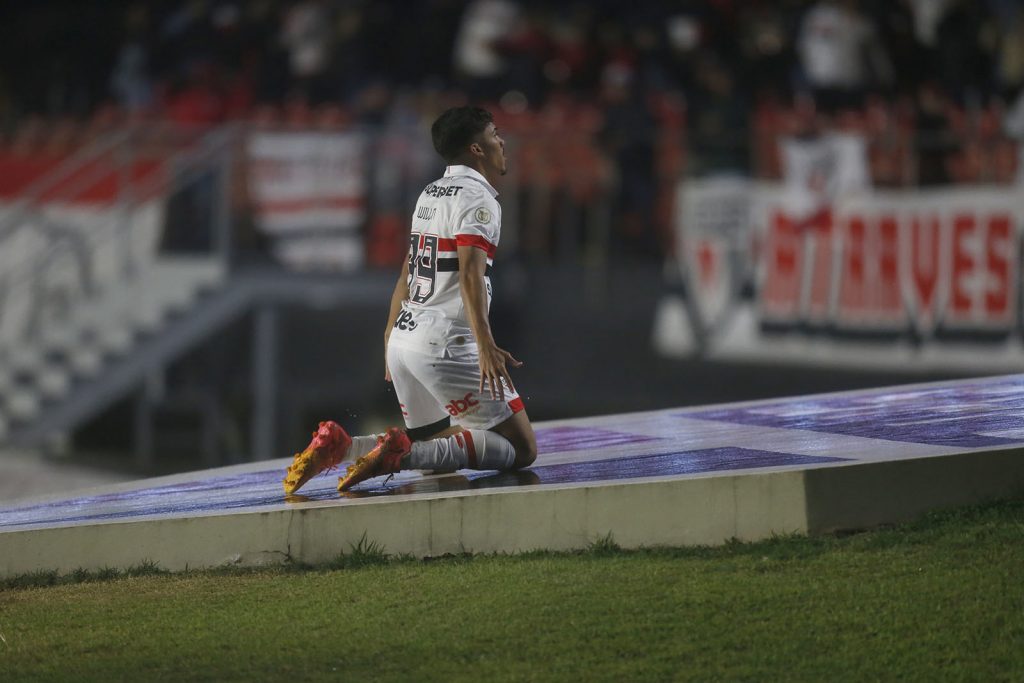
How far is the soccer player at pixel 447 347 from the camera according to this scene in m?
6.54

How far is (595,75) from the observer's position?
17031 mm

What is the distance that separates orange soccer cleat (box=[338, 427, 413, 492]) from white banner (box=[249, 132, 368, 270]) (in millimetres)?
8589

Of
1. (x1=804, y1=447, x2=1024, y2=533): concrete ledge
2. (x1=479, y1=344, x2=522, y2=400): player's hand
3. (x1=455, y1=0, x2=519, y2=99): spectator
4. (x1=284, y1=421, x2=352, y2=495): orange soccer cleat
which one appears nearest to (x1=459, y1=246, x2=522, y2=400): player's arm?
(x1=479, y1=344, x2=522, y2=400): player's hand

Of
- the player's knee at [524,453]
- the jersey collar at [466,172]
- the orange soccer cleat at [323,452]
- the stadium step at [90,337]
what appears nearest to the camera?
the orange soccer cleat at [323,452]

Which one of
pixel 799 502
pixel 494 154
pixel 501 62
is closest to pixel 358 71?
pixel 501 62

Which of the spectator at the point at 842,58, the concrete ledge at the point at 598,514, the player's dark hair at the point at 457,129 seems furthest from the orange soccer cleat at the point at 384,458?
the spectator at the point at 842,58

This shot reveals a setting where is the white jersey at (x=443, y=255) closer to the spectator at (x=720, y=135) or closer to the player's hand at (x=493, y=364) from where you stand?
the player's hand at (x=493, y=364)

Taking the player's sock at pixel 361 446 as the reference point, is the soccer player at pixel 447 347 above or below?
above

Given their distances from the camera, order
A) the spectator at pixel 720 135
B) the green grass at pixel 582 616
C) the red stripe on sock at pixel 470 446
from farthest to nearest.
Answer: the spectator at pixel 720 135 < the red stripe on sock at pixel 470 446 < the green grass at pixel 582 616

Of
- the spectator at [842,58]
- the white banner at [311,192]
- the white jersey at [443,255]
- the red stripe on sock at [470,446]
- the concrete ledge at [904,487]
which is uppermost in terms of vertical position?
the spectator at [842,58]

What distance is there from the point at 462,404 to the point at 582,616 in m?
1.55

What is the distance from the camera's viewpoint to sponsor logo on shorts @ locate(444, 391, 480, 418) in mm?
6734

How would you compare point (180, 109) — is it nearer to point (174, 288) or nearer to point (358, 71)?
point (358, 71)

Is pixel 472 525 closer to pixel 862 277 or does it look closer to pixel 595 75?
pixel 862 277
